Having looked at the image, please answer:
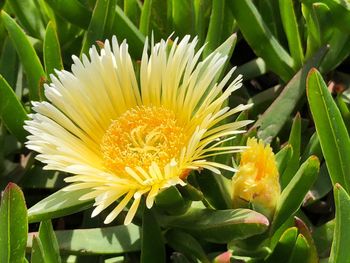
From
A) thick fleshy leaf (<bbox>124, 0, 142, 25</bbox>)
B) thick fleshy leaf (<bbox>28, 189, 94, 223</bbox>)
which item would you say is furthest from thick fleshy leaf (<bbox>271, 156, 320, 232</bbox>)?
thick fleshy leaf (<bbox>124, 0, 142, 25</bbox>)

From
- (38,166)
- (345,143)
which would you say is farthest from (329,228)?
(38,166)

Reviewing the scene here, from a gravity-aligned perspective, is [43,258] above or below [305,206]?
above

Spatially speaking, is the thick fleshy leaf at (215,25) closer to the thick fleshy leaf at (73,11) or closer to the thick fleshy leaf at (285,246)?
the thick fleshy leaf at (73,11)

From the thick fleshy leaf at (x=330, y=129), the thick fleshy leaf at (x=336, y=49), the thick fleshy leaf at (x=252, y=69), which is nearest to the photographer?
the thick fleshy leaf at (x=330, y=129)

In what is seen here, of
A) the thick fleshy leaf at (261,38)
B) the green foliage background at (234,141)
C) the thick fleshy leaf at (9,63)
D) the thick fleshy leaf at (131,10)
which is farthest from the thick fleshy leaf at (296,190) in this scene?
the thick fleshy leaf at (9,63)

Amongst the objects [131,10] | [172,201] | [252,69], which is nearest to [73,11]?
[131,10]

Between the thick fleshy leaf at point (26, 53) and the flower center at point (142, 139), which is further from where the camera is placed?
the thick fleshy leaf at point (26, 53)

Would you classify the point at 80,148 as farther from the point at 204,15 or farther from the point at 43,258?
the point at 204,15
